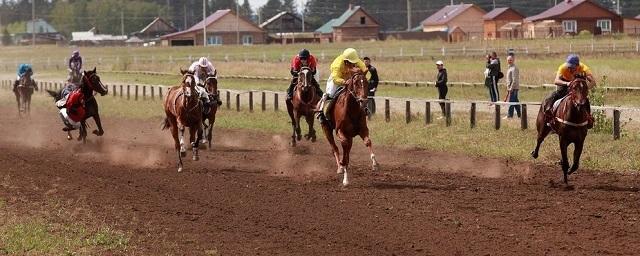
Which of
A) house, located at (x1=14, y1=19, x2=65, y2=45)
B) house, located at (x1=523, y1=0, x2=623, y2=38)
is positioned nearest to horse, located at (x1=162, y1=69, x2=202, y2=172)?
house, located at (x1=523, y1=0, x2=623, y2=38)

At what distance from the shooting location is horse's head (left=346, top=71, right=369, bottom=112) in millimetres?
16672

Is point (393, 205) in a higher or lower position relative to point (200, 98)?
lower

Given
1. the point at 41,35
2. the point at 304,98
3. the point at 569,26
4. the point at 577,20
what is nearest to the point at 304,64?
the point at 304,98

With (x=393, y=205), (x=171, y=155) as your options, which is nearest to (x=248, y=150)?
(x=171, y=155)

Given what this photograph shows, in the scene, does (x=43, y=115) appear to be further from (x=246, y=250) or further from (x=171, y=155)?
(x=246, y=250)

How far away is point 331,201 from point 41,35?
15594 cm

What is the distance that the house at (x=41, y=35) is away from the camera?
14930 cm

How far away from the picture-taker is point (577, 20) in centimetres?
10325

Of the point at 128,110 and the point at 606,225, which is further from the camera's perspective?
the point at 128,110

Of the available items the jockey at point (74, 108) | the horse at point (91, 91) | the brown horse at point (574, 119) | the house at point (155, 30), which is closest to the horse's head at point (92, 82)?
the horse at point (91, 91)

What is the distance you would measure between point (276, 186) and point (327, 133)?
183 centimetres

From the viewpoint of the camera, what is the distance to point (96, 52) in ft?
339

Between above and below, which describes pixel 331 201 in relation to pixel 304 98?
below

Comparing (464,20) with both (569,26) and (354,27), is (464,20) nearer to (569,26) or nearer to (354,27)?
(354,27)
